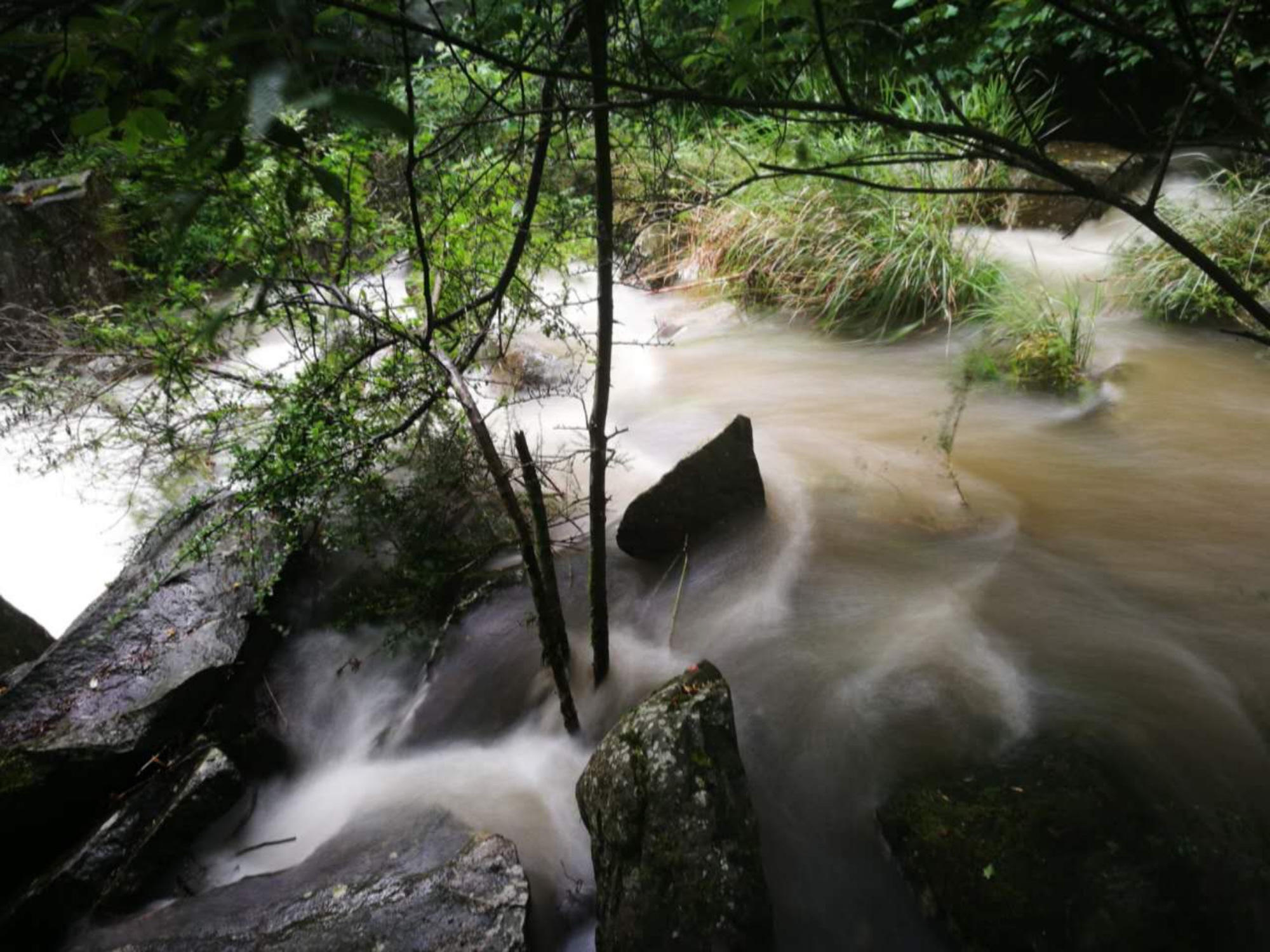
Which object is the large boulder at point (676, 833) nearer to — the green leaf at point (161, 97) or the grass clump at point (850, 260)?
the green leaf at point (161, 97)

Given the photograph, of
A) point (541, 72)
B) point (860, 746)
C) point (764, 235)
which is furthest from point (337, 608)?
point (764, 235)

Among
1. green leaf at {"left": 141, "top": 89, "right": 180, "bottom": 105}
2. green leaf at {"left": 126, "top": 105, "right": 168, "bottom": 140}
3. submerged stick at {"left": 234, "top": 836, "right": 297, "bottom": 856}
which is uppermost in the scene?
green leaf at {"left": 141, "top": 89, "right": 180, "bottom": 105}

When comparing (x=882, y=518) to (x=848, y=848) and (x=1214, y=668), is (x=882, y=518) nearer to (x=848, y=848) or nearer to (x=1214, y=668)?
(x=1214, y=668)

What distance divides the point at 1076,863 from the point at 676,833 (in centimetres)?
100

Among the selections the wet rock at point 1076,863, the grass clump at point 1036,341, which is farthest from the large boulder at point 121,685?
the grass clump at point 1036,341

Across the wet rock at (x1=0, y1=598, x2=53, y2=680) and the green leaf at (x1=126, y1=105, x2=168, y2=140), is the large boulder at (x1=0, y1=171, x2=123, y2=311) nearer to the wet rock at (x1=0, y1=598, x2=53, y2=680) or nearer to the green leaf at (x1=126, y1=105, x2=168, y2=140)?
the wet rock at (x1=0, y1=598, x2=53, y2=680)

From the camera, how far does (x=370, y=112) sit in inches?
26.6

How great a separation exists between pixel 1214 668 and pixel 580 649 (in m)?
2.19

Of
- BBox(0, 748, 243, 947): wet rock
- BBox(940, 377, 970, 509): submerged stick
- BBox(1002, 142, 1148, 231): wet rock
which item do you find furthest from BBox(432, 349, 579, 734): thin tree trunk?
BBox(1002, 142, 1148, 231): wet rock

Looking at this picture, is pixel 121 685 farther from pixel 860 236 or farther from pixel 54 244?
pixel 860 236

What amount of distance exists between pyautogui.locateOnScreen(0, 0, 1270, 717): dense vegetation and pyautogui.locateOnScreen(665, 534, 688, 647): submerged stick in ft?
1.30

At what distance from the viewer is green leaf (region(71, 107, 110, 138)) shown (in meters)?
1.17

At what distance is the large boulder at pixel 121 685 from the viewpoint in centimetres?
258

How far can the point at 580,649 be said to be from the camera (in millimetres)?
3078
